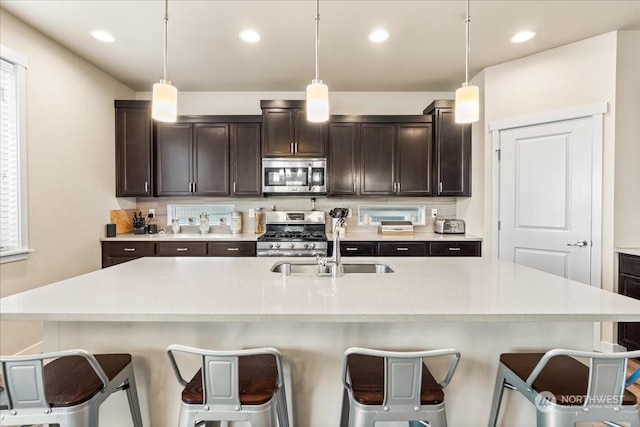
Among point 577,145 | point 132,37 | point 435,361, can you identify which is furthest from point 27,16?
point 577,145

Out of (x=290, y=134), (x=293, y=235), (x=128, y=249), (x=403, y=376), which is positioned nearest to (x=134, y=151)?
(x=128, y=249)

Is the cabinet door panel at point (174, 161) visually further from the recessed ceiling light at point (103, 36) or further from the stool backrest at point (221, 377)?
the stool backrest at point (221, 377)

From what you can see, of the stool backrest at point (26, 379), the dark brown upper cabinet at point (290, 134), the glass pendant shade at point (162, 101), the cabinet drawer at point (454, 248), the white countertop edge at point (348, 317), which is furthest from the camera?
the dark brown upper cabinet at point (290, 134)

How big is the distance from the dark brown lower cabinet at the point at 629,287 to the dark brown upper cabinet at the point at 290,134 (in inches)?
115

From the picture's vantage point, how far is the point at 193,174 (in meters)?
3.90

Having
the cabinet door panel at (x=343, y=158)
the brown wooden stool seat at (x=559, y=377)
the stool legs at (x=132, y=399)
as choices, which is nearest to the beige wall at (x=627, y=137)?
the brown wooden stool seat at (x=559, y=377)

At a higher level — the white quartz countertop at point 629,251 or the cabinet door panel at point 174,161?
the cabinet door panel at point 174,161

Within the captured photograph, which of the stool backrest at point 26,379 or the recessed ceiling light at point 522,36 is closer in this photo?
the stool backrest at point 26,379

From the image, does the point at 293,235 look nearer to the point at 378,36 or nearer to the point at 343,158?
the point at 343,158

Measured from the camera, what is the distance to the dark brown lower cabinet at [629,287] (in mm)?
2604

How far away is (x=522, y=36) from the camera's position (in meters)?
2.89

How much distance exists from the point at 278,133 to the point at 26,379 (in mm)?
3102

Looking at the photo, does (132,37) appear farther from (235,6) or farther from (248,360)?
(248,360)

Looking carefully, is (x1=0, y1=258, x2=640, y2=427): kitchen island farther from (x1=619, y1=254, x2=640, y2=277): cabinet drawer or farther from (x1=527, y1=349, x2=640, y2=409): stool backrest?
(x1=619, y1=254, x2=640, y2=277): cabinet drawer
